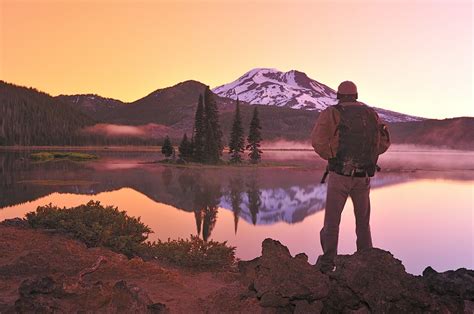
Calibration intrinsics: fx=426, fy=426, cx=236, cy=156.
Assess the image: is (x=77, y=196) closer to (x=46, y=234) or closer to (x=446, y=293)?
(x=46, y=234)

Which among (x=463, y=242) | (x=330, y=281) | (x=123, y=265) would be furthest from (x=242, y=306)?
(x=463, y=242)

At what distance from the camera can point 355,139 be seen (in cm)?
731

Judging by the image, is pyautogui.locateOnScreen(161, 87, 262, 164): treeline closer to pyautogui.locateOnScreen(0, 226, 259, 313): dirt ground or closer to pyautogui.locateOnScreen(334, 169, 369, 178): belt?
pyautogui.locateOnScreen(0, 226, 259, 313): dirt ground

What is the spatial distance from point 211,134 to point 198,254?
50919 mm

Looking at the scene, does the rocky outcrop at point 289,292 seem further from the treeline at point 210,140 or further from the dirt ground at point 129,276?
the treeline at point 210,140

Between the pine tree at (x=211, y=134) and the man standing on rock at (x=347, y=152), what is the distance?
173 ft

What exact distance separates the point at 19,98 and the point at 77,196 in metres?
190

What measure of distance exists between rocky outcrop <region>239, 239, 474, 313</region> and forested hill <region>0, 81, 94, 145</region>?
18410 centimetres

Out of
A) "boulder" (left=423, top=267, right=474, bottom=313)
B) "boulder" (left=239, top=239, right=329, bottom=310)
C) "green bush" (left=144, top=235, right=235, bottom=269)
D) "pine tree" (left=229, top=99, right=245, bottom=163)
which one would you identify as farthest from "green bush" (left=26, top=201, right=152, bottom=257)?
"pine tree" (left=229, top=99, right=245, bottom=163)

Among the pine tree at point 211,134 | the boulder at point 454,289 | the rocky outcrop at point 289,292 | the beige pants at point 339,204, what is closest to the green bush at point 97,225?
the rocky outcrop at point 289,292

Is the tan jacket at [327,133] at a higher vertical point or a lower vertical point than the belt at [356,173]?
higher

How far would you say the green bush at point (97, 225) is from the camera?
11.2m

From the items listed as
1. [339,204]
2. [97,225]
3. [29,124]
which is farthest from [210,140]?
[29,124]

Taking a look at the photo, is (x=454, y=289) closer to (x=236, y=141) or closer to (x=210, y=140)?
(x=210, y=140)
